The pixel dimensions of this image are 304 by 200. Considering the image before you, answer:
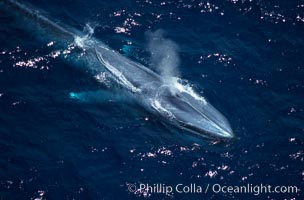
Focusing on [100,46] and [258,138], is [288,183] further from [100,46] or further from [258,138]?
[100,46]

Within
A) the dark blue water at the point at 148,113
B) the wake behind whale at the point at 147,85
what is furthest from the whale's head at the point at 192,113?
the dark blue water at the point at 148,113

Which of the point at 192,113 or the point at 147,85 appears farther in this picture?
the point at 147,85

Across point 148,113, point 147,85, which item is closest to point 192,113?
point 148,113

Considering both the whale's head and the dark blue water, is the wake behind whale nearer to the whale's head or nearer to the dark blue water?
the whale's head

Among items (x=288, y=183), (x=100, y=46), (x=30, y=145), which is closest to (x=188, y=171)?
(x=288, y=183)

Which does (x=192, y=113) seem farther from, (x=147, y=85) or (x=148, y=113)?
(x=147, y=85)

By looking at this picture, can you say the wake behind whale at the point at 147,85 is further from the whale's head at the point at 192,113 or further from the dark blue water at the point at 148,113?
the dark blue water at the point at 148,113

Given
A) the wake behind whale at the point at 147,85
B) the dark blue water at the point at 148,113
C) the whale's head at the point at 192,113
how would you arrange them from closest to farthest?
the dark blue water at the point at 148,113
the whale's head at the point at 192,113
the wake behind whale at the point at 147,85
